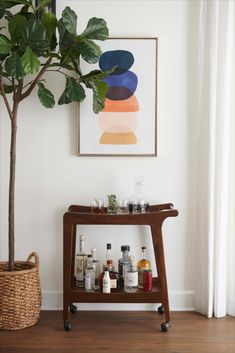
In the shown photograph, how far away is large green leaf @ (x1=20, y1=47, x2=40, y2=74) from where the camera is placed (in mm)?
2627

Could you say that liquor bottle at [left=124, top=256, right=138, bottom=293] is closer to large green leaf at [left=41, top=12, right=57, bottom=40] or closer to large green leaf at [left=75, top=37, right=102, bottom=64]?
large green leaf at [left=75, top=37, right=102, bottom=64]

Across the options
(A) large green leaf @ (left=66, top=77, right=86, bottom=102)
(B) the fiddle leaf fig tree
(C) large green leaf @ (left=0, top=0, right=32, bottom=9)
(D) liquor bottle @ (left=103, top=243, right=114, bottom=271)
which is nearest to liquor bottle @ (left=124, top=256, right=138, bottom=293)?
(D) liquor bottle @ (left=103, top=243, right=114, bottom=271)

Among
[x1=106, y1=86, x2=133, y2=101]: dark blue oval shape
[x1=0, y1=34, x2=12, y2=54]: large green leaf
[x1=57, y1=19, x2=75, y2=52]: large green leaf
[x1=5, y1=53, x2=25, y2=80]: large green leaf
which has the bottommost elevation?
[x1=106, y1=86, x2=133, y2=101]: dark blue oval shape

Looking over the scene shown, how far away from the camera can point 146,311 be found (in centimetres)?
325

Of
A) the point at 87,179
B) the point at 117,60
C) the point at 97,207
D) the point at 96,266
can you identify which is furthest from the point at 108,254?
the point at 117,60

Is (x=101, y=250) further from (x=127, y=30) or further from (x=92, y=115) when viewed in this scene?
(x=127, y=30)

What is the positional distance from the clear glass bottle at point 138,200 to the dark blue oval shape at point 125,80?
0.61m

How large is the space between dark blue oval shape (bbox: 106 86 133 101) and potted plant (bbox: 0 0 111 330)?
8.4 inches

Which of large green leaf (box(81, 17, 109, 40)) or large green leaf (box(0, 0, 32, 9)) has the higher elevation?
large green leaf (box(0, 0, 32, 9))

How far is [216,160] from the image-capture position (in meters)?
3.12

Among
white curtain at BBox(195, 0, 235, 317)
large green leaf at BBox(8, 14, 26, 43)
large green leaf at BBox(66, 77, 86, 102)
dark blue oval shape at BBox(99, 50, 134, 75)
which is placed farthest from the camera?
dark blue oval shape at BBox(99, 50, 134, 75)

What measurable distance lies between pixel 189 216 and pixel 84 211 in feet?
2.36

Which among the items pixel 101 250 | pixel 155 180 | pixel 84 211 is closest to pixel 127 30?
pixel 155 180

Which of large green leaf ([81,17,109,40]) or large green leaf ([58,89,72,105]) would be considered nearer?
large green leaf ([81,17,109,40])
